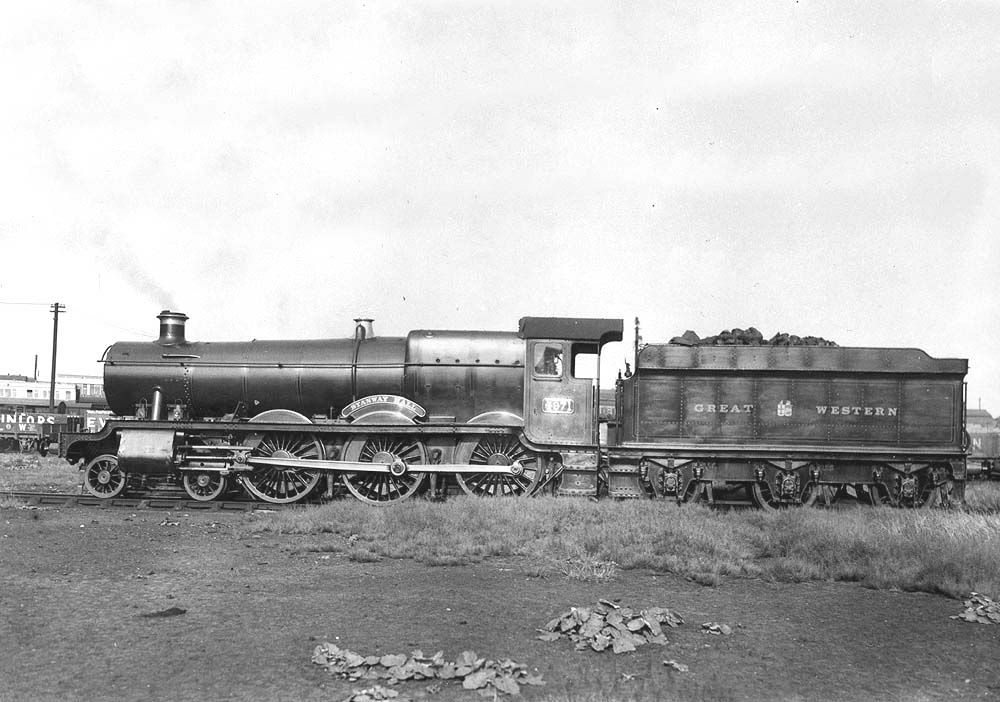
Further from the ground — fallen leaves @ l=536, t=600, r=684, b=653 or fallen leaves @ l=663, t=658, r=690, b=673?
fallen leaves @ l=536, t=600, r=684, b=653

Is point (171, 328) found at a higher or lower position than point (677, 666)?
higher

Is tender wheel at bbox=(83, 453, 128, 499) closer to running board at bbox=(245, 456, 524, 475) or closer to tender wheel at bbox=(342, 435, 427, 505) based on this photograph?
running board at bbox=(245, 456, 524, 475)

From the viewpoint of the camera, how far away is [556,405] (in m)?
14.4

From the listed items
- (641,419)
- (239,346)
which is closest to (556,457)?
(641,419)

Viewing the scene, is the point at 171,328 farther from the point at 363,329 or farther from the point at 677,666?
the point at 677,666

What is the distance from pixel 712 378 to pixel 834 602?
6.89m

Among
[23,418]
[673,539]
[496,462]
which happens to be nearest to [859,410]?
[673,539]

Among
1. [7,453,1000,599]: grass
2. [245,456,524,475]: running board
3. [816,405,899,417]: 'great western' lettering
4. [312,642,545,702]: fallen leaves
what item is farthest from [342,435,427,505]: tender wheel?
[312,642,545,702]: fallen leaves

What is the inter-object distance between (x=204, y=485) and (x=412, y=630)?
378 inches

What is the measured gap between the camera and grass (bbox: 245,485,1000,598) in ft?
29.7

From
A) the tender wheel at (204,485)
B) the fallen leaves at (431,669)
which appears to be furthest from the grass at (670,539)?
the fallen leaves at (431,669)

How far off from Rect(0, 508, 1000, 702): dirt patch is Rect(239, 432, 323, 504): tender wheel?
4.55 m

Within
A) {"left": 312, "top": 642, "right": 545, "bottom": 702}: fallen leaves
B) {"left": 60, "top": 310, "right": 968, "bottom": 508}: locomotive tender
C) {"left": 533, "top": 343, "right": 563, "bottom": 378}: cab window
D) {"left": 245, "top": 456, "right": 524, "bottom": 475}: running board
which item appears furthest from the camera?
{"left": 533, "top": 343, "right": 563, "bottom": 378}: cab window

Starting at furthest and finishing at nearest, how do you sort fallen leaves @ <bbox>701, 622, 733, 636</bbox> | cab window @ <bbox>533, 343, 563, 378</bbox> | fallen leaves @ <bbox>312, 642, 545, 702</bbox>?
cab window @ <bbox>533, 343, 563, 378</bbox>, fallen leaves @ <bbox>701, 622, 733, 636</bbox>, fallen leaves @ <bbox>312, 642, 545, 702</bbox>
